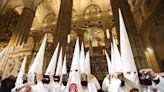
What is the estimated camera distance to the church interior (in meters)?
7.76

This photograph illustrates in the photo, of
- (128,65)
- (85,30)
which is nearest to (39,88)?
(128,65)

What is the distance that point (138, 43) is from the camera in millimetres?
6809

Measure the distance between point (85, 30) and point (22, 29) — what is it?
4.88 meters

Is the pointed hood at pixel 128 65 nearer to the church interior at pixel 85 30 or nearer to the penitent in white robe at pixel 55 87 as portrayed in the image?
the penitent in white robe at pixel 55 87

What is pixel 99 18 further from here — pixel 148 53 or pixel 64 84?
pixel 64 84

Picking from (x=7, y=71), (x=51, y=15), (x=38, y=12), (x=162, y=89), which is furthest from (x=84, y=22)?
(x=162, y=89)

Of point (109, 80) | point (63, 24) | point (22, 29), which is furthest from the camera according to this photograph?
point (22, 29)

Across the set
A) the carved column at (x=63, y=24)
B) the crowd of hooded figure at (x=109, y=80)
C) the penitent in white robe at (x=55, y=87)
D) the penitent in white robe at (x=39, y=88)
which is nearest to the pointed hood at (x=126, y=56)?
the crowd of hooded figure at (x=109, y=80)

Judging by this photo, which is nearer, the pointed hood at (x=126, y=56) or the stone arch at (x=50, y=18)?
the pointed hood at (x=126, y=56)

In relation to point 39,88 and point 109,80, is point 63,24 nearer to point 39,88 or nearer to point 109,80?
point 39,88

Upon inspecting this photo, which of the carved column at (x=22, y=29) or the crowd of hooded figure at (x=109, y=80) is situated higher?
the carved column at (x=22, y=29)

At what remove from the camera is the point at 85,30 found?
44.6 ft

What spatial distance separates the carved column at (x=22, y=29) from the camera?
9470 millimetres

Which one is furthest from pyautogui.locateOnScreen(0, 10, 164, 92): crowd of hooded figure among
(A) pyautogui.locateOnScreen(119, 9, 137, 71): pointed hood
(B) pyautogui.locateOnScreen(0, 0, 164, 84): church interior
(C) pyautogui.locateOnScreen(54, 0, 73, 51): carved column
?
(C) pyautogui.locateOnScreen(54, 0, 73, 51): carved column
